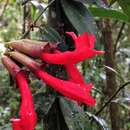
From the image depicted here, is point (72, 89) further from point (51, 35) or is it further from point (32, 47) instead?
point (51, 35)

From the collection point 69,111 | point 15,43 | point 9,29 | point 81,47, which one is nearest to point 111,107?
point 69,111

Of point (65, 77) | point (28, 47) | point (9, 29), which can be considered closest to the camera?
point (28, 47)

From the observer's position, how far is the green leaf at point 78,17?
0.99 meters

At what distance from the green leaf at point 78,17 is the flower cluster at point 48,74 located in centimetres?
21

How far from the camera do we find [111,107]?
6.29 feet

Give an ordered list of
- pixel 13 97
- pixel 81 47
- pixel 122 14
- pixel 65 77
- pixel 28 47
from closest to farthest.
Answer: pixel 81 47, pixel 28 47, pixel 65 77, pixel 122 14, pixel 13 97

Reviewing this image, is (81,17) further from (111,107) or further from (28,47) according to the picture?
(111,107)

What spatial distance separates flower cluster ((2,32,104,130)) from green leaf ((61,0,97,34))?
0.67 ft

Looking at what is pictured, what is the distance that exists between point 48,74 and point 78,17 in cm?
30

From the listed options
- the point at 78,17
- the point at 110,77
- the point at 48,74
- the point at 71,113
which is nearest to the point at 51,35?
the point at 78,17

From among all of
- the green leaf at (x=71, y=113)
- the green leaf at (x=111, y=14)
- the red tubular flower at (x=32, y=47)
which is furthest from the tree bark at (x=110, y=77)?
the red tubular flower at (x=32, y=47)

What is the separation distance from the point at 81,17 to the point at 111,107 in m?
0.97

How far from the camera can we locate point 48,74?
725 millimetres

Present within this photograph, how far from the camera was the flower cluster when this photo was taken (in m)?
0.68
